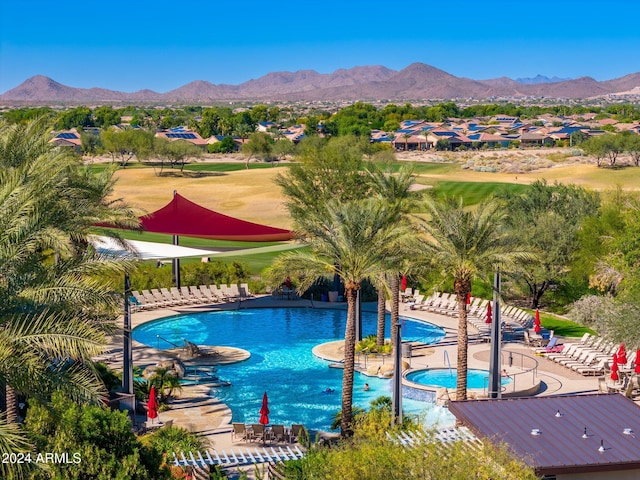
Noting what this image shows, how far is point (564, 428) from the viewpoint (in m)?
16.7

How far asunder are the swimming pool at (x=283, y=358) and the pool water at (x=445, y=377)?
1.27 metres

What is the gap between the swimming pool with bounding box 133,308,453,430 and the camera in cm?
2489

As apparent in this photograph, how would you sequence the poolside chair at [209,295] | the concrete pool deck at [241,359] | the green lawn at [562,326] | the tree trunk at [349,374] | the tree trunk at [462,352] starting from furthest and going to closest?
1. the poolside chair at [209,295]
2. the green lawn at [562,326]
3. the tree trunk at [462,352]
4. the concrete pool deck at [241,359]
5. the tree trunk at [349,374]

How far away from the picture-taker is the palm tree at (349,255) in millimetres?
22203

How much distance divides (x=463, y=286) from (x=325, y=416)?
4.98 metres

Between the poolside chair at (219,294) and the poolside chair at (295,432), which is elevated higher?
the poolside chair at (295,432)

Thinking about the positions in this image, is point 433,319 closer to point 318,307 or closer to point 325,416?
point 318,307

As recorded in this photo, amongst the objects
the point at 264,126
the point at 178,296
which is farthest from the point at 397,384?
the point at 264,126

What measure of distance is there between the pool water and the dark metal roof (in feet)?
29.0

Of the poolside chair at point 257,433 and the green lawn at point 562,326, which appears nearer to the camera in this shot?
the poolside chair at point 257,433

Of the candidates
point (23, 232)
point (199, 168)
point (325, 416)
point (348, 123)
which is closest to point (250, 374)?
point (325, 416)

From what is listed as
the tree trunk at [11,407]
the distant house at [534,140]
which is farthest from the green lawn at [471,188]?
the distant house at [534,140]

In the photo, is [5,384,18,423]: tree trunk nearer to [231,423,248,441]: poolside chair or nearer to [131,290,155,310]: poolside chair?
[231,423,248,441]: poolside chair

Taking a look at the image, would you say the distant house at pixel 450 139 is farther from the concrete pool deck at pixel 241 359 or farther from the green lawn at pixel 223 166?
the concrete pool deck at pixel 241 359
